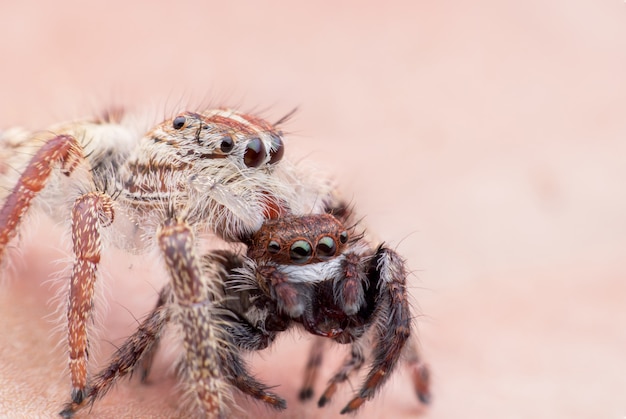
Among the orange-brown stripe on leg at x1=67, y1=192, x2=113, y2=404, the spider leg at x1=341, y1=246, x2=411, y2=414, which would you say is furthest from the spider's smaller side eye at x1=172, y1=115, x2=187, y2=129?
the spider leg at x1=341, y1=246, x2=411, y2=414

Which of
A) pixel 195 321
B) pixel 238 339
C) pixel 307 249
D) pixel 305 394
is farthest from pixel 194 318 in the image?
pixel 305 394

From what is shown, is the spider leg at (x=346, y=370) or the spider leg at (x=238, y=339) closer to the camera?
the spider leg at (x=238, y=339)

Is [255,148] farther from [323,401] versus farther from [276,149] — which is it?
[323,401]

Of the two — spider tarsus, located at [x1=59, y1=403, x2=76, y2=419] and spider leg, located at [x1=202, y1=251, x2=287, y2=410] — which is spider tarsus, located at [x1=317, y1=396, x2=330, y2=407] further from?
spider tarsus, located at [x1=59, y1=403, x2=76, y2=419]

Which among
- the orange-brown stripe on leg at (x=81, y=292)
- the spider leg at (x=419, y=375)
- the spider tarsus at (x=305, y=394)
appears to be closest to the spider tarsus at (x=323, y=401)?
the spider tarsus at (x=305, y=394)

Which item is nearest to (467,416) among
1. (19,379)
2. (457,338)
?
(457,338)

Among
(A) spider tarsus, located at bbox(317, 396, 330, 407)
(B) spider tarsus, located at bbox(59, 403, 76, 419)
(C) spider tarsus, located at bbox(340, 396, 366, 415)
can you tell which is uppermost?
(C) spider tarsus, located at bbox(340, 396, 366, 415)

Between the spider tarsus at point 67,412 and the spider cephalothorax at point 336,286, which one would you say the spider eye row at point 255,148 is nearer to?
the spider cephalothorax at point 336,286
